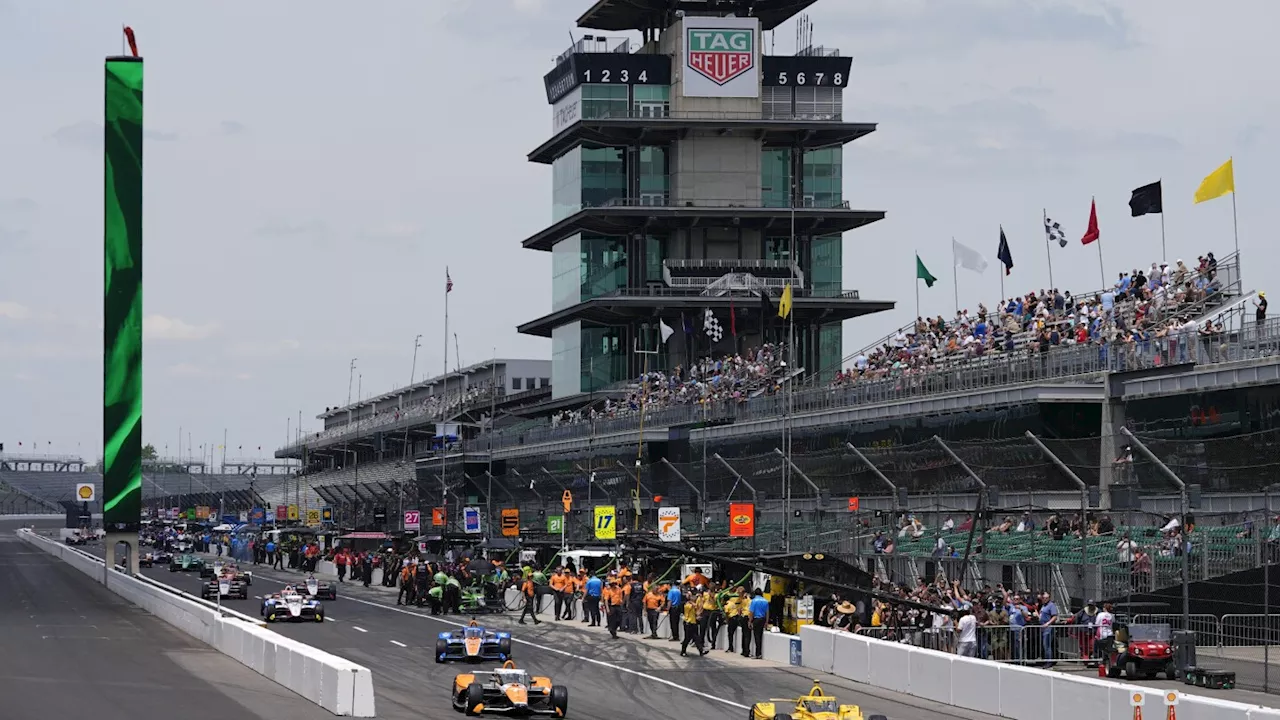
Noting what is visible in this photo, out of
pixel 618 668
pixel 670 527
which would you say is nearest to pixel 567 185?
pixel 670 527

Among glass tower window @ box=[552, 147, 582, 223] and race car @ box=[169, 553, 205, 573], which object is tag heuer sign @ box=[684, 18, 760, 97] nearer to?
glass tower window @ box=[552, 147, 582, 223]

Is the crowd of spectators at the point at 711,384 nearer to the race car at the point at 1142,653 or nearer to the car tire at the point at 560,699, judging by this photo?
the race car at the point at 1142,653

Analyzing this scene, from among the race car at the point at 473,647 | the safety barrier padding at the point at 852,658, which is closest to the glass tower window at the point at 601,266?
the race car at the point at 473,647

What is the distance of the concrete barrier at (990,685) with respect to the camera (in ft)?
73.2

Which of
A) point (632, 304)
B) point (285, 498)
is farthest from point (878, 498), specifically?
point (285, 498)

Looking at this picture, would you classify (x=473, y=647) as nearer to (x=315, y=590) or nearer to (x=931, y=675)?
(x=931, y=675)

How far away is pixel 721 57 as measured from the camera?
→ 10369 centimetres

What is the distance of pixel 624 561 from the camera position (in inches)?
2019

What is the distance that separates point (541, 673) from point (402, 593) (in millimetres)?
26416

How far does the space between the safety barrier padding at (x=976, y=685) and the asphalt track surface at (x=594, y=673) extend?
25 cm

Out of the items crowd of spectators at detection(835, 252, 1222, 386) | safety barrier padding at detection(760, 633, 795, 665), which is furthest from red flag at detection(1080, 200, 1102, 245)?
safety barrier padding at detection(760, 633, 795, 665)

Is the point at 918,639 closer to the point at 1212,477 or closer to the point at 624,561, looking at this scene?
the point at 1212,477

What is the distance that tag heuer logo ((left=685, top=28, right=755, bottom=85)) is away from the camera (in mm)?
103062

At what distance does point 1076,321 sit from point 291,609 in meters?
23.2
